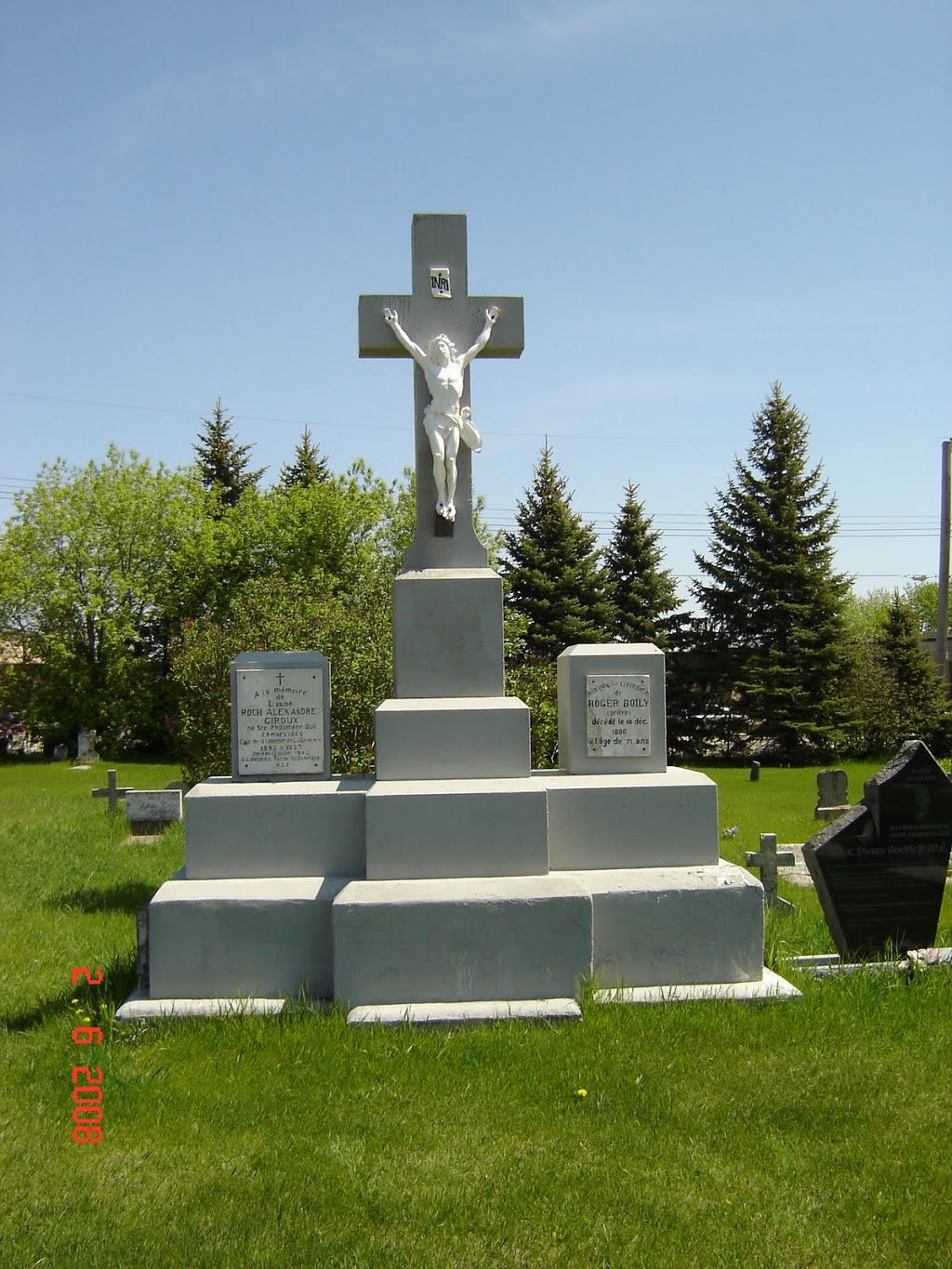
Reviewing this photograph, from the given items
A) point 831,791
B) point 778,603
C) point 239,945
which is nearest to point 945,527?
point 778,603

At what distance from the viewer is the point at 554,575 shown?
1225 inches

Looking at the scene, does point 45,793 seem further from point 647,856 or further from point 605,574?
point 647,856

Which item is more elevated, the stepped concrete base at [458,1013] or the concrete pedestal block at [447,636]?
the concrete pedestal block at [447,636]

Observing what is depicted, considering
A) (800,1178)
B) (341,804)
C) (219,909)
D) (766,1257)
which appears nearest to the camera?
(766,1257)

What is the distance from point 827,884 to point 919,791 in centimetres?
83

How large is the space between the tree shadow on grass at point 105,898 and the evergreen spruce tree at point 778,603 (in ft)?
73.6

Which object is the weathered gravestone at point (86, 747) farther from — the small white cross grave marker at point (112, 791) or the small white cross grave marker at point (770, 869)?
the small white cross grave marker at point (770, 869)

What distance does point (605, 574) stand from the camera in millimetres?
31547

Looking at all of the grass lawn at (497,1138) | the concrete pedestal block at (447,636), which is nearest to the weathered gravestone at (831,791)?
the grass lawn at (497,1138)


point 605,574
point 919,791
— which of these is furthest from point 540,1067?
point 605,574

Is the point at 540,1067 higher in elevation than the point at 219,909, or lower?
lower

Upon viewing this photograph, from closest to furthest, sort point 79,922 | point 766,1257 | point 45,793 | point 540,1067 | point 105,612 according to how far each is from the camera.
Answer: point 766,1257, point 540,1067, point 79,922, point 45,793, point 105,612

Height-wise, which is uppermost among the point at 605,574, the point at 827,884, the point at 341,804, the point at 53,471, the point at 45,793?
the point at 53,471

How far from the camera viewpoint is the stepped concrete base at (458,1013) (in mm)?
5797
